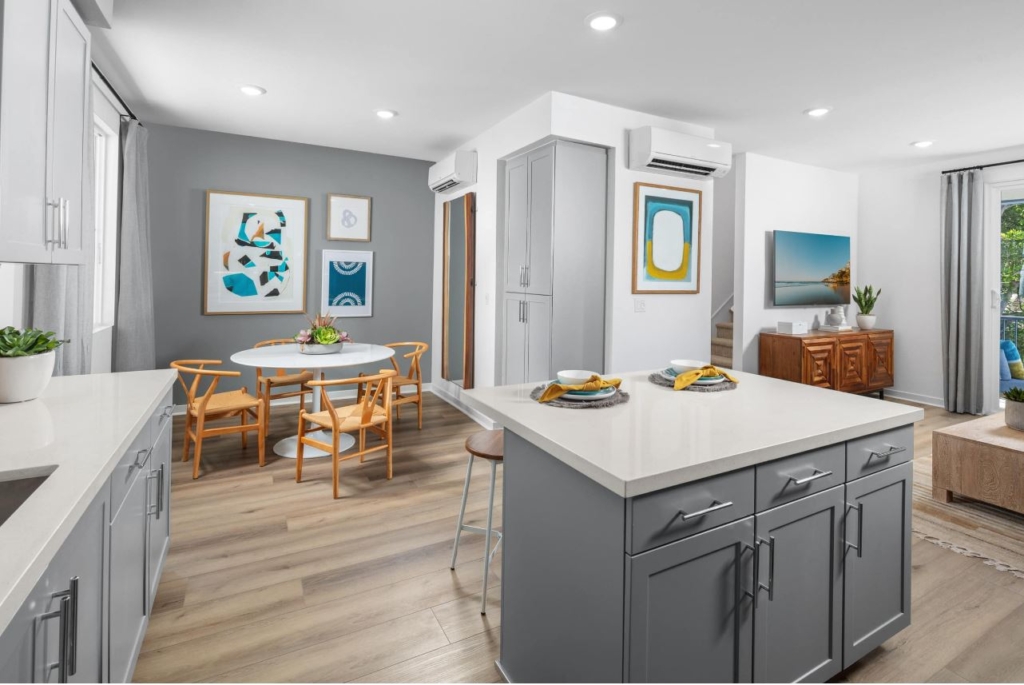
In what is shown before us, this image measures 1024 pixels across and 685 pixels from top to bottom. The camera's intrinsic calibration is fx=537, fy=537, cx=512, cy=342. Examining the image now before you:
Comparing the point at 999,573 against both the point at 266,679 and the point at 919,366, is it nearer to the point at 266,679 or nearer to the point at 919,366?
the point at 266,679

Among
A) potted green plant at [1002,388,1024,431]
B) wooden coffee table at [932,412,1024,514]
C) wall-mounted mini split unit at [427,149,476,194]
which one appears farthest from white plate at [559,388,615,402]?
wall-mounted mini split unit at [427,149,476,194]

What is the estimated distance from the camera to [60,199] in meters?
1.83

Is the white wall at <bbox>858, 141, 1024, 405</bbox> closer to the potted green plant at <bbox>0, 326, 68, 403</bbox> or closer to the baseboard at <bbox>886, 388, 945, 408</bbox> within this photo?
the baseboard at <bbox>886, 388, 945, 408</bbox>

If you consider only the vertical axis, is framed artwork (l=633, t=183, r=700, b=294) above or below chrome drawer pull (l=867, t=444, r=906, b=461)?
above

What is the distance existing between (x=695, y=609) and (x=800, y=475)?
1.55ft

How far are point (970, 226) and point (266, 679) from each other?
6.66m

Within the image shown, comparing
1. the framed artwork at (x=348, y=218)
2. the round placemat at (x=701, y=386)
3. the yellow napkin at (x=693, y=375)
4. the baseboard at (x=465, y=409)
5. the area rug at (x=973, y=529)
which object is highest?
the framed artwork at (x=348, y=218)

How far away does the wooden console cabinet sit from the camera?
5148 mm

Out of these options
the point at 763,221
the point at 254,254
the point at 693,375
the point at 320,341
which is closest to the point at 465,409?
the point at 320,341

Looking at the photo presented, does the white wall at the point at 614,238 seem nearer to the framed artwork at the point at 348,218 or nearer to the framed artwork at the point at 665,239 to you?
the framed artwork at the point at 665,239

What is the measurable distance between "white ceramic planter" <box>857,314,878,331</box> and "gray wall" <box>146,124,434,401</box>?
15.5ft

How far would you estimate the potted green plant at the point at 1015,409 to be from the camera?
3123 mm

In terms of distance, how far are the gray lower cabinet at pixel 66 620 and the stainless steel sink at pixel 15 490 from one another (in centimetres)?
13

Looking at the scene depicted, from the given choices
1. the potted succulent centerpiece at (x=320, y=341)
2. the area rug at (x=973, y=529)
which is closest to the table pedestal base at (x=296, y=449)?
the potted succulent centerpiece at (x=320, y=341)
